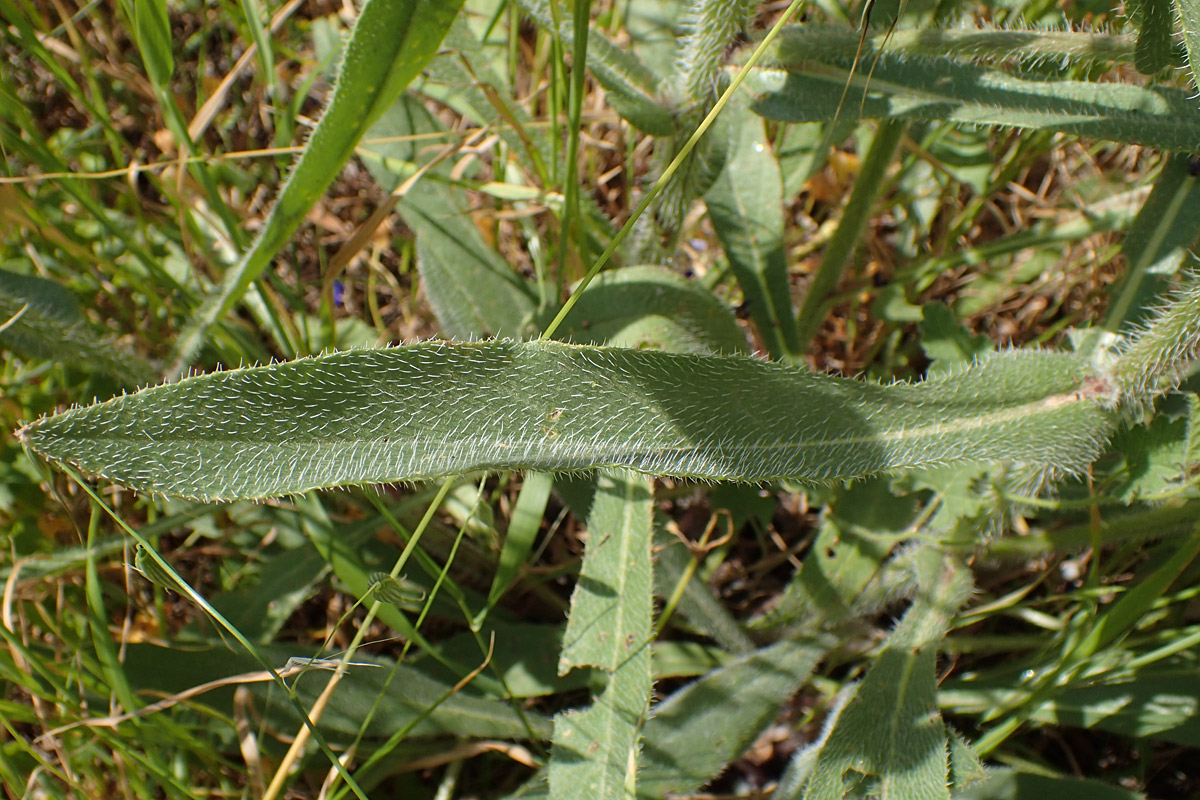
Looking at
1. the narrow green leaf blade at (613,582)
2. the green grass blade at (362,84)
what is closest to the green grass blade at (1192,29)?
the green grass blade at (362,84)

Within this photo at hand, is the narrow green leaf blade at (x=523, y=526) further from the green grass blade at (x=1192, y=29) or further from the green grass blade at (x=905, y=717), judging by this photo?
the green grass blade at (x=1192, y=29)

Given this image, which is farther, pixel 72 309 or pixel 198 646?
pixel 198 646

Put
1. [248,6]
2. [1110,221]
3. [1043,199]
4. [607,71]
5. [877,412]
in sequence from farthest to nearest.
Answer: [1043,199] → [1110,221] → [248,6] → [607,71] → [877,412]

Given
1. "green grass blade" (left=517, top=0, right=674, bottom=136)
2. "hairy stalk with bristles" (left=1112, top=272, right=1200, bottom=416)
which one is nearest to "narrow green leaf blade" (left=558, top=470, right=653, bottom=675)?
"green grass blade" (left=517, top=0, right=674, bottom=136)

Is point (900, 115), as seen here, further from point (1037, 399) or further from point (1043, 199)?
point (1043, 199)

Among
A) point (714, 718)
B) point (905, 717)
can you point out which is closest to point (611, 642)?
point (714, 718)

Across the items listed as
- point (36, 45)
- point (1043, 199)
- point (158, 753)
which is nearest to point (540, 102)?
point (36, 45)

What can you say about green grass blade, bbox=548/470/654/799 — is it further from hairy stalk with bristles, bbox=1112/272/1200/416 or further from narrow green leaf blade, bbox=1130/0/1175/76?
narrow green leaf blade, bbox=1130/0/1175/76

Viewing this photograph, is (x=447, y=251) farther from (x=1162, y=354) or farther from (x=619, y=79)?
(x=1162, y=354)

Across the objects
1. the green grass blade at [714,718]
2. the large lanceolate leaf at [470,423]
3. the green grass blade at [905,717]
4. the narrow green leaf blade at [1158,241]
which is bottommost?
the green grass blade at [714,718]
